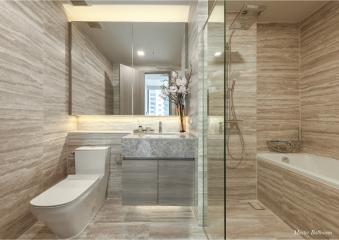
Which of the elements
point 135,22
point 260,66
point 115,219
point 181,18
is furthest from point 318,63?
point 115,219

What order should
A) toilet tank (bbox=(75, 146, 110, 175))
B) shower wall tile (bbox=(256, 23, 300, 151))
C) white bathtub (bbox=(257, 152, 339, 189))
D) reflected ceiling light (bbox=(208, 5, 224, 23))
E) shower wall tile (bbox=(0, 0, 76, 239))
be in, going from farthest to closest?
1. shower wall tile (bbox=(256, 23, 300, 151))
2. toilet tank (bbox=(75, 146, 110, 175))
3. white bathtub (bbox=(257, 152, 339, 189))
4. shower wall tile (bbox=(0, 0, 76, 239))
5. reflected ceiling light (bbox=(208, 5, 224, 23))

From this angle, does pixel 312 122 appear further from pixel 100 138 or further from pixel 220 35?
pixel 100 138

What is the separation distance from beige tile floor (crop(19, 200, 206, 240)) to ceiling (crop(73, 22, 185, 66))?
1771 millimetres

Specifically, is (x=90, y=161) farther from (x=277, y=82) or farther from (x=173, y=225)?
(x=277, y=82)

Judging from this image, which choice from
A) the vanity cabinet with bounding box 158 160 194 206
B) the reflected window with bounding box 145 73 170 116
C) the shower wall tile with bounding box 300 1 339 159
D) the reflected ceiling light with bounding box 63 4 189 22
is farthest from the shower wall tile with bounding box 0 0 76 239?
the shower wall tile with bounding box 300 1 339 159

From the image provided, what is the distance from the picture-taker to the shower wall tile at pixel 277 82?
120 inches

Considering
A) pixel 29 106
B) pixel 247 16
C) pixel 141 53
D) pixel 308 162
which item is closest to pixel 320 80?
pixel 308 162

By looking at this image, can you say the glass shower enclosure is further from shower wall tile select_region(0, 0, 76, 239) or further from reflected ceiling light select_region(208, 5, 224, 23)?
shower wall tile select_region(0, 0, 76, 239)

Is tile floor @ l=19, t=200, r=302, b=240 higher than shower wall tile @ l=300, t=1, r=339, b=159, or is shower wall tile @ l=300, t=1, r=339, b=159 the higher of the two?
shower wall tile @ l=300, t=1, r=339, b=159

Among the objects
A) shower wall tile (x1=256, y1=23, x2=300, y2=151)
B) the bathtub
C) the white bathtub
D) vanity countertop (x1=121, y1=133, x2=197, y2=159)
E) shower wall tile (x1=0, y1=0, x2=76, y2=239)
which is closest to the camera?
the bathtub

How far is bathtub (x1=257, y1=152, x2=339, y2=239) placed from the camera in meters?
1.68

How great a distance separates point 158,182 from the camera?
2340mm

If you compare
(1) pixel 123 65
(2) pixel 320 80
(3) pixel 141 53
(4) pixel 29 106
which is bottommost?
(4) pixel 29 106

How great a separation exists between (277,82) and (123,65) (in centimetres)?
204
